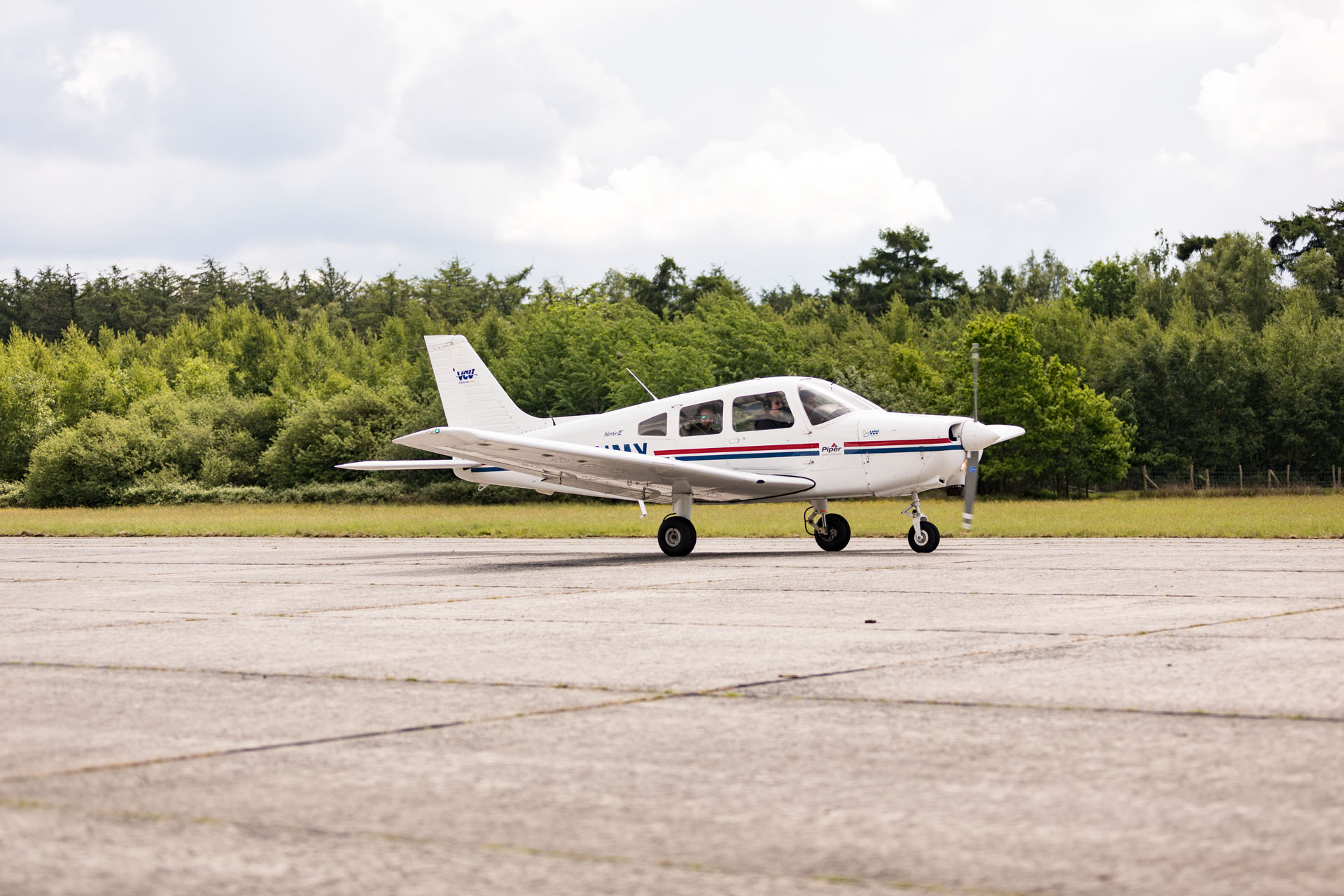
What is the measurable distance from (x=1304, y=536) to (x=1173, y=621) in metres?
13.7

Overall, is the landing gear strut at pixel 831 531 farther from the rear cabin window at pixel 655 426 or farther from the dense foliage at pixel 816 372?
the dense foliage at pixel 816 372

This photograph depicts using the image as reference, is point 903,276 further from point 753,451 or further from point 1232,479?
point 753,451

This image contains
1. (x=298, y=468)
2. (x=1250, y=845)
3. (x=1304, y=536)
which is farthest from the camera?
(x=298, y=468)

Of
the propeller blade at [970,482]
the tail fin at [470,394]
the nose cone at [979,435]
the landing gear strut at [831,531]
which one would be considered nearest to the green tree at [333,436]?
the tail fin at [470,394]

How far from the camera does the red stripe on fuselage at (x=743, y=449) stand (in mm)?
17406

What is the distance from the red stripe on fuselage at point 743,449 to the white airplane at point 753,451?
0.01m

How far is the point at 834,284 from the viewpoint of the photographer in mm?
90125

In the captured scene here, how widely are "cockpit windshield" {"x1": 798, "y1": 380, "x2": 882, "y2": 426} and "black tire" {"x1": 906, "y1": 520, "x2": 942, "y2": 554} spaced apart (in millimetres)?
1788

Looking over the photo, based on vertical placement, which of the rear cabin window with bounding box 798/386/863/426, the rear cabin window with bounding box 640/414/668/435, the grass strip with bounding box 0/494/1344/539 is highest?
the rear cabin window with bounding box 798/386/863/426

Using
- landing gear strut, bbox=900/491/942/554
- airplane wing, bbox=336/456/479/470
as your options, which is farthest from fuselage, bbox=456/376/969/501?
airplane wing, bbox=336/456/479/470

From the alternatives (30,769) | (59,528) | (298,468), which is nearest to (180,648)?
(30,769)

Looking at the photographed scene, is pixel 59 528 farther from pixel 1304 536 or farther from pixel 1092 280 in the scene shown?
pixel 1092 280

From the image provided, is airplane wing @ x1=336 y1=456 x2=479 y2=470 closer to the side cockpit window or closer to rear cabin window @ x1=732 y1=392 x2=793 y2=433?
rear cabin window @ x1=732 y1=392 x2=793 y2=433

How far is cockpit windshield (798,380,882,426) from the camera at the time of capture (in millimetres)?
17422
